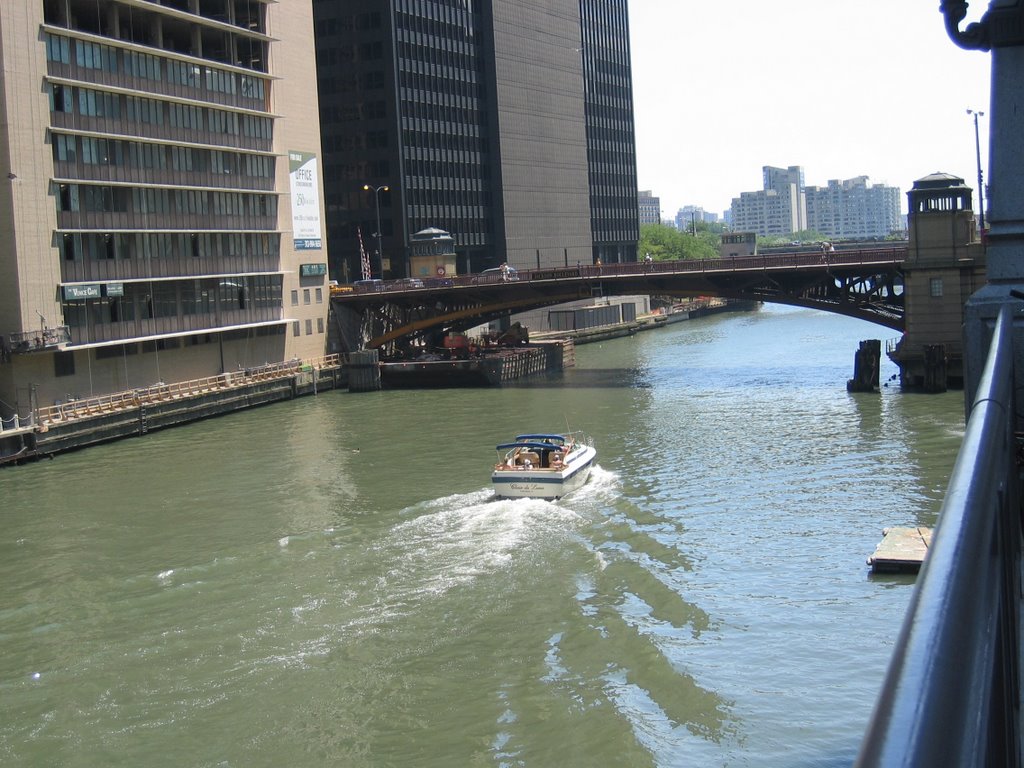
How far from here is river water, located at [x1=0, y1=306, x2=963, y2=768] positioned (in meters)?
19.2

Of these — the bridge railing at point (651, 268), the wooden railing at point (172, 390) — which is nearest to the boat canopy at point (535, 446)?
the wooden railing at point (172, 390)

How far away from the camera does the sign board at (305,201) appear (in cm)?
8231

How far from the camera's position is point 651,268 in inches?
3169

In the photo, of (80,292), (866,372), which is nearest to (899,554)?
(866,372)

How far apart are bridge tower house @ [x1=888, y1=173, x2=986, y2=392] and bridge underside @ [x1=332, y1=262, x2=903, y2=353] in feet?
11.9

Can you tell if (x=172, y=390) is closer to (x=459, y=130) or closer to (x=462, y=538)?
(x=462, y=538)

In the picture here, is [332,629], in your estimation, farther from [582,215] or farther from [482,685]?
[582,215]

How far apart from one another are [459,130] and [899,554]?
108 metres

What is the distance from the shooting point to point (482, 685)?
2108 cm

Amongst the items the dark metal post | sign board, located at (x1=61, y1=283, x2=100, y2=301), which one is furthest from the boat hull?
sign board, located at (x1=61, y1=283, x2=100, y2=301)

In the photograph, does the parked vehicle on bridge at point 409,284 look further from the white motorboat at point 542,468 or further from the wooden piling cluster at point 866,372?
the white motorboat at point 542,468

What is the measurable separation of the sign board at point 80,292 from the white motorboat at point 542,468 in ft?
95.1

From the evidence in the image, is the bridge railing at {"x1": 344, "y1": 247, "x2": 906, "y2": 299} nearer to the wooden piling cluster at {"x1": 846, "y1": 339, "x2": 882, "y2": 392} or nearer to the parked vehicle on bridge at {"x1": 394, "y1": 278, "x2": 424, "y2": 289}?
the parked vehicle on bridge at {"x1": 394, "y1": 278, "x2": 424, "y2": 289}

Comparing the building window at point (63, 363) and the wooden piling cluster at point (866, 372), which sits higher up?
the building window at point (63, 363)
